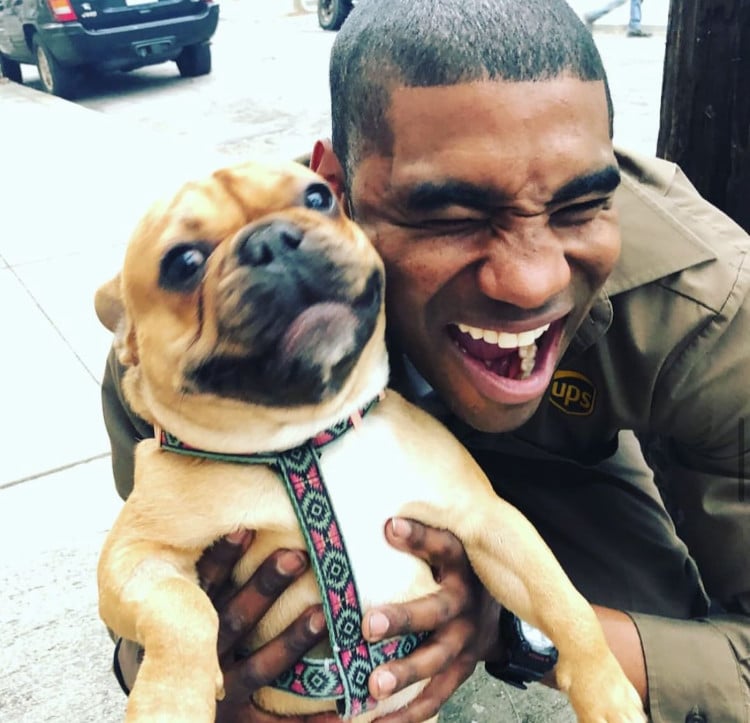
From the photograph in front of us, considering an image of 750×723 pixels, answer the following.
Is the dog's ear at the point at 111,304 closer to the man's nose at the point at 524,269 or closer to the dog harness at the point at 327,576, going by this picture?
the dog harness at the point at 327,576

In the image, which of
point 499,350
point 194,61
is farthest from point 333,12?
point 499,350

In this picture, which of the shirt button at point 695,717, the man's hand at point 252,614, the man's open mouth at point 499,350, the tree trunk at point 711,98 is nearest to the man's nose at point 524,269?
the man's open mouth at point 499,350

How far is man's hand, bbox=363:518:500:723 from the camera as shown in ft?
5.73

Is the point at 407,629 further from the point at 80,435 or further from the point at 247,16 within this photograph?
the point at 247,16

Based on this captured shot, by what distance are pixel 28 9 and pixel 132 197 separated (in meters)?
6.90

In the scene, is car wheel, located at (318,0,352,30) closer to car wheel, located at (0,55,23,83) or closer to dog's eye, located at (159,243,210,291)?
car wheel, located at (0,55,23,83)

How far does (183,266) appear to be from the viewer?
166cm

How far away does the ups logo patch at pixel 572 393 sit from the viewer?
7.16 ft

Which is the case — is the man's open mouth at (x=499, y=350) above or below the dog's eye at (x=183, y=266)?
below

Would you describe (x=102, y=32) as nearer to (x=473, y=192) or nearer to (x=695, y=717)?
(x=473, y=192)

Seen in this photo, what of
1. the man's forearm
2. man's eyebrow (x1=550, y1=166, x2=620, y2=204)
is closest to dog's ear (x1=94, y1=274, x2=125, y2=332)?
man's eyebrow (x1=550, y1=166, x2=620, y2=204)

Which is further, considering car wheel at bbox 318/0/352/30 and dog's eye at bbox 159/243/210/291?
car wheel at bbox 318/0/352/30

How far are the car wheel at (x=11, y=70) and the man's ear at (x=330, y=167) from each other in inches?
526

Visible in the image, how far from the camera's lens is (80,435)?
3705mm
